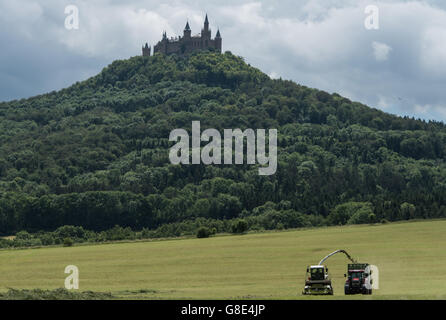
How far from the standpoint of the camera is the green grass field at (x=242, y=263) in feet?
180

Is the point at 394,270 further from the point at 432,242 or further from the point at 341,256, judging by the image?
the point at 432,242

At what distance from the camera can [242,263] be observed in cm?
7931

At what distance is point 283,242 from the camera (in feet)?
328

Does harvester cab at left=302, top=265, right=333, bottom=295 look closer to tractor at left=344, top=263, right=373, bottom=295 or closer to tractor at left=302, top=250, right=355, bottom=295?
tractor at left=302, top=250, right=355, bottom=295

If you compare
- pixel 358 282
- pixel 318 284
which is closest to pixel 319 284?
pixel 318 284

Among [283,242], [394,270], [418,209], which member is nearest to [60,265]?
[283,242]

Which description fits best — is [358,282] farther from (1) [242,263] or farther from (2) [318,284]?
(1) [242,263]

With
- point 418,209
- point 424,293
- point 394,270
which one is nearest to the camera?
point 424,293

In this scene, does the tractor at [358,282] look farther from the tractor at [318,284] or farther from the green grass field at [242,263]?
the tractor at [318,284]

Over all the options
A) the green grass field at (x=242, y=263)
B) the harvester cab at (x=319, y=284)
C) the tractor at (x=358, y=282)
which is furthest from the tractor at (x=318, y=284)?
the tractor at (x=358, y=282)

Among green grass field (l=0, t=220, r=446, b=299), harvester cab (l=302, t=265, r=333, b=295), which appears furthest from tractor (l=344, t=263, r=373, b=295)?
harvester cab (l=302, t=265, r=333, b=295)

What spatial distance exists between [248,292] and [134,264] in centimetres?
3276
